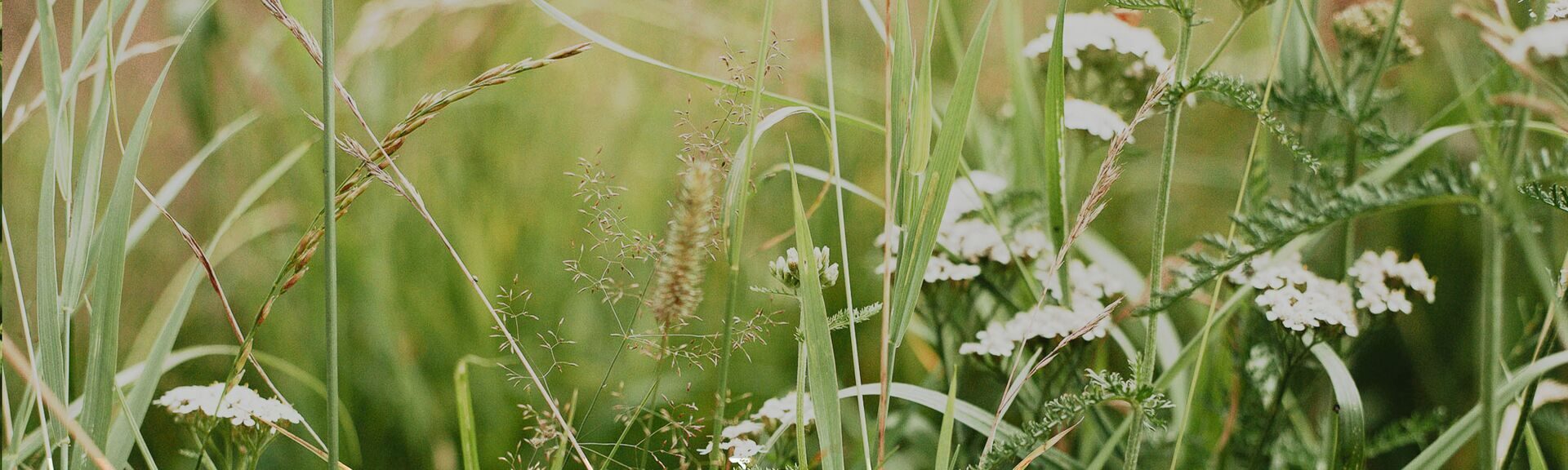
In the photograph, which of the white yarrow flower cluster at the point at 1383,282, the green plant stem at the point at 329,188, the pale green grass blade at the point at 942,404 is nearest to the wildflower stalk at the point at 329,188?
the green plant stem at the point at 329,188

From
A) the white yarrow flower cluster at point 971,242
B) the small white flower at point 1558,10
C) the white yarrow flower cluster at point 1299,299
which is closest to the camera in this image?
the small white flower at point 1558,10

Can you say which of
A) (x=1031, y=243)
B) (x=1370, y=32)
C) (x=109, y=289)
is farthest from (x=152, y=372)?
(x=1370, y=32)

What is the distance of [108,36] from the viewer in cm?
54

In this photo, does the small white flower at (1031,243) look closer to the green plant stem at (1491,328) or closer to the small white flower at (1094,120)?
the small white flower at (1094,120)

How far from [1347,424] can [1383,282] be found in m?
0.25

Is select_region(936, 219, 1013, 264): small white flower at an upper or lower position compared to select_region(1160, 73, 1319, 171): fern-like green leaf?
lower

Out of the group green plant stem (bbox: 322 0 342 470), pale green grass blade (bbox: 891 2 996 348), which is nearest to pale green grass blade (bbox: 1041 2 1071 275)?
pale green grass blade (bbox: 891 2 996 348)

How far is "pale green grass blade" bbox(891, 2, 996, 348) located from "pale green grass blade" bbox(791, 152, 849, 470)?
50 mm

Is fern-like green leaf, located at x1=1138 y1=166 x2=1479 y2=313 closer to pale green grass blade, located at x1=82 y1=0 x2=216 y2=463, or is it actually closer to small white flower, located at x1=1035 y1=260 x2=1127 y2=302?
small white flower, located at x1=1035 y1=260 x2=1127 y2=302

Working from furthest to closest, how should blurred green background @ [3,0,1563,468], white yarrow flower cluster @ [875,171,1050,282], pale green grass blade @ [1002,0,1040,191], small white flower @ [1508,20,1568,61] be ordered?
blurred green background @ [3,0,1563,468] → pale green grass blade @ [1002,0,1040,191] → white yarrow flower cluster @ [875,171,1050,282] → small white flower @ [1508,20,1568,61]

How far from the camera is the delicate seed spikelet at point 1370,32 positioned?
3.14 feet

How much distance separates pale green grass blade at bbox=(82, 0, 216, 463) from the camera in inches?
23.1

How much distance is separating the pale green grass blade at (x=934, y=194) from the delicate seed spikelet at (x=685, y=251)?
0.14 meters

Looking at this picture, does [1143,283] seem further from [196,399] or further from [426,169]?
[426,169]
